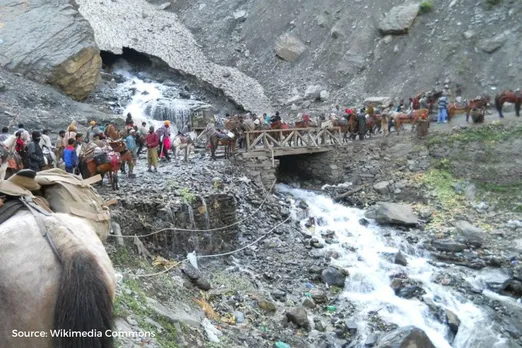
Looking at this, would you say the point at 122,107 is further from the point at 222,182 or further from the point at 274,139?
the point at 222,182

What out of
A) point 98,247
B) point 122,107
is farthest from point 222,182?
point 122,107

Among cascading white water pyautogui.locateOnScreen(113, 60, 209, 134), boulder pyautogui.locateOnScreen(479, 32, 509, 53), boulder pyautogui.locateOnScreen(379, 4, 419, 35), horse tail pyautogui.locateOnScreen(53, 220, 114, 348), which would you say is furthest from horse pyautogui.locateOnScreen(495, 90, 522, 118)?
horse tail pyautogui.locateOnScreen(53, 220, 114, 348)

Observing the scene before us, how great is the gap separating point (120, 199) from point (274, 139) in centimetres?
813

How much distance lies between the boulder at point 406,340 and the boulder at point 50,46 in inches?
759

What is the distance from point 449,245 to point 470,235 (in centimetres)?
88

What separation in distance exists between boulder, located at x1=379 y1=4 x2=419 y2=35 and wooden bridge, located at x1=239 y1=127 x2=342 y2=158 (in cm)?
996

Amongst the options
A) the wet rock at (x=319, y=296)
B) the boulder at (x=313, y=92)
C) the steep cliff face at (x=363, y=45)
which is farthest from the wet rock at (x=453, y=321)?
the boulder at (x=313, y=92)

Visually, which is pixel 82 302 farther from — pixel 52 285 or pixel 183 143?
pixel 183 143

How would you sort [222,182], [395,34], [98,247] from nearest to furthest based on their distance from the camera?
1. [98,247]
2. [222,182]
3. [395,34]

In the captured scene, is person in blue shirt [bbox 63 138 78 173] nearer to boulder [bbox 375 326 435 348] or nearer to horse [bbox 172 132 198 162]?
horse [bbox 172 132 198 162]

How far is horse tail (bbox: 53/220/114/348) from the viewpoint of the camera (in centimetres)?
261

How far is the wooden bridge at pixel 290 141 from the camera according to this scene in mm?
16170

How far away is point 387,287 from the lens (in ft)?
37.2

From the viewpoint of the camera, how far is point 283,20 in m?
30.6
